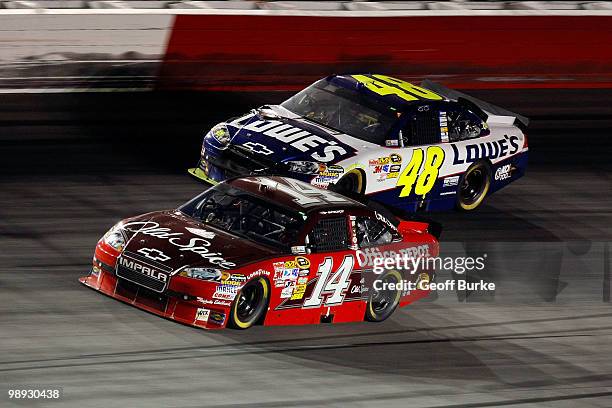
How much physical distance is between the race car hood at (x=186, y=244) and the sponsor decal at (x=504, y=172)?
5347 mm

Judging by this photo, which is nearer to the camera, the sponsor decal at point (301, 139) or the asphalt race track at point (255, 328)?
the asphalt race track at point (255, 328)

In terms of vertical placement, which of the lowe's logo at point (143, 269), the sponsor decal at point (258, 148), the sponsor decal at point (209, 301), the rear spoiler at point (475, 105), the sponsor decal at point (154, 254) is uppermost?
the rear spoiler at point (475, 105)

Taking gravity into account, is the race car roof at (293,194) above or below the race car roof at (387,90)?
below

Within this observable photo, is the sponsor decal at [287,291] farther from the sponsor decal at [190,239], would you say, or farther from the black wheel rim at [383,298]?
the black wheel rim at [383,298]

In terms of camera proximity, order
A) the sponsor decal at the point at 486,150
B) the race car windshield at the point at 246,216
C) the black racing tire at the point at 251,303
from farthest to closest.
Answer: the sponsor decal at the point at 486,150 < the race car windshield at the point at 246,216 < the black racing tire at the point at 251,303

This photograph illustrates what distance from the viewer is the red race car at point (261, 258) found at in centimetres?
1042

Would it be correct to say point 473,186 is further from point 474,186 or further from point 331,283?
point 331,283

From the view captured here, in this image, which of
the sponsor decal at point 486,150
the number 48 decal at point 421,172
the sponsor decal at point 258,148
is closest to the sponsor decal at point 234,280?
the sponsor decal at point 258,148

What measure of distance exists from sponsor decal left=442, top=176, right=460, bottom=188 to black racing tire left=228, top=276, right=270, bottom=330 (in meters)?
4.73

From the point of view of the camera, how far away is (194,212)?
38.2 feet

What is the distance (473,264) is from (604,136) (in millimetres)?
6304

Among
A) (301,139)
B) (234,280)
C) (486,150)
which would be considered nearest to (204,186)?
(301,139)

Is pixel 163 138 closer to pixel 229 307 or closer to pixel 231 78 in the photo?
pixel 231 78

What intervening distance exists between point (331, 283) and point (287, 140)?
10.6ft
